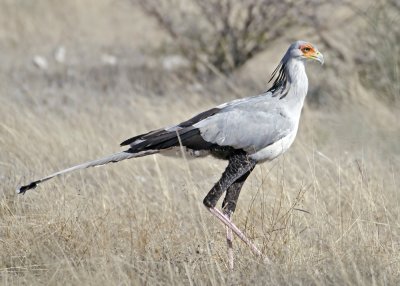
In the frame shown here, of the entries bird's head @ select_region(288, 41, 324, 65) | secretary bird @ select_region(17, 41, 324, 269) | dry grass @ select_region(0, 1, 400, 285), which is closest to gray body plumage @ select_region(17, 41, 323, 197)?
secretary bird @ select_region(17, 41, 324, 269)

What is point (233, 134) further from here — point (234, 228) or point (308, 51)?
point (308, 51)

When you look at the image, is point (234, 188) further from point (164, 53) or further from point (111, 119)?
point (164, 53)

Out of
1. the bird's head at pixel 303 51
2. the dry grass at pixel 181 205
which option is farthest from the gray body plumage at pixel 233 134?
the bird's head at pixel 303 51

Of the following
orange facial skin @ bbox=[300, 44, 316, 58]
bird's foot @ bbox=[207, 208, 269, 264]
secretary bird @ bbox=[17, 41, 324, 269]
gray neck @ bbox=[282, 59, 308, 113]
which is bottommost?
bird's foot @ bbox=[207, 208, 269, 264]

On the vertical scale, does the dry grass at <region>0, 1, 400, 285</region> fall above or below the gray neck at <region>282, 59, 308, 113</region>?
below

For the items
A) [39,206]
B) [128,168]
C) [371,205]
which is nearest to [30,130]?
[128,168]

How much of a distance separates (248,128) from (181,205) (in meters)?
1.06

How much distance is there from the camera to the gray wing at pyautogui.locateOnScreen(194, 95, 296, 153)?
5.10m

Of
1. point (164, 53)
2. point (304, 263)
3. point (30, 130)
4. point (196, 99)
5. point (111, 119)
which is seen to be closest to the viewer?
point (304, 263)

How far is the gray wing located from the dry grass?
329mm

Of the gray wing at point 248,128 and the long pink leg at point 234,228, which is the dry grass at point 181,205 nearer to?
the long pink leg at point 234,228

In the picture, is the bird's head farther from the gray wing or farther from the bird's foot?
the bird's foot

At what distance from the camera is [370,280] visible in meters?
4.16

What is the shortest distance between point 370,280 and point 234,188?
1.38 m
